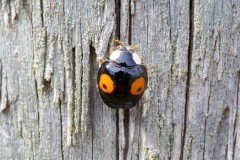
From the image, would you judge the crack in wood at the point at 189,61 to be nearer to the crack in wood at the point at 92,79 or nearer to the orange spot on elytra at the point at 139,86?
the orange spot on elytra at the point at 139,86

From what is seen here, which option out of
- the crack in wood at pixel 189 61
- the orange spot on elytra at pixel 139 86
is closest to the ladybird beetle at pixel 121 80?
the orange spot on elytra at pixel 139 86

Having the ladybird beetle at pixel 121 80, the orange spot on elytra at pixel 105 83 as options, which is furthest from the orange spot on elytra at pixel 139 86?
the orange spot on elytra at pixel 105 83

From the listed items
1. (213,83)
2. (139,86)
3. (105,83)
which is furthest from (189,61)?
(105,83)

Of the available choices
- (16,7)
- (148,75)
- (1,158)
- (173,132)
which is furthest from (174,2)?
(1,158)

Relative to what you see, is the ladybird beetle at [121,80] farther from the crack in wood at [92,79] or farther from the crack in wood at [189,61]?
the crack in wood at [189,61]

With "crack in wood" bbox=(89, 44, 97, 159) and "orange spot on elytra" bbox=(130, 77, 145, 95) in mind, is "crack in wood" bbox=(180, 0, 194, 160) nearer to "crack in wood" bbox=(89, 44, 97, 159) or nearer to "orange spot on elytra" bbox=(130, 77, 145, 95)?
"orange spot on elytra" bbox=(130, 77, 145, 95)

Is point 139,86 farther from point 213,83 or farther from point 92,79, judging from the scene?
point 213,83
